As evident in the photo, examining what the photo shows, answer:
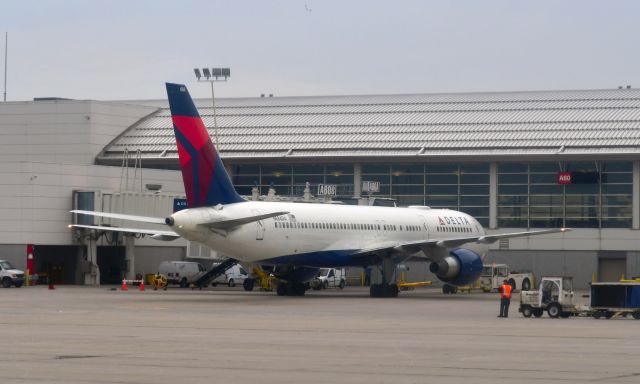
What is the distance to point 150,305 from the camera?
151ft

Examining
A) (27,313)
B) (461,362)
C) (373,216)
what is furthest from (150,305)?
(461,362)

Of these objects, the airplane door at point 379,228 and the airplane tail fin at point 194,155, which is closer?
the airplane tail fin at point 194,155

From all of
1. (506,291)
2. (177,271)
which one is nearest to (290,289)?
(177,271)

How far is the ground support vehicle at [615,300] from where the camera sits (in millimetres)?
40562

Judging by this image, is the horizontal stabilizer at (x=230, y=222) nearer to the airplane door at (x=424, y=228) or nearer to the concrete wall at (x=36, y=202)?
the airplane door at (x=424, y=228)

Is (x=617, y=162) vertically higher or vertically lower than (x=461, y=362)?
higher

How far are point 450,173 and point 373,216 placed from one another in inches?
987

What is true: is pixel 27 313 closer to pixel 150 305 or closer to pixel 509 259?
pixel 150 305

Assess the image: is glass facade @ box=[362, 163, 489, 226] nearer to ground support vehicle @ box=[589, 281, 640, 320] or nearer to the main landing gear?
→ the main landing gear

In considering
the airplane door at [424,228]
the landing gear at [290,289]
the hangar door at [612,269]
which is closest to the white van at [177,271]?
the landing gear at [290,289]

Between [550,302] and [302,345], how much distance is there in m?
15.9

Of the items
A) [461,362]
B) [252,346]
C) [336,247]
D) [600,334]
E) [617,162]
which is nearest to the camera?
[461,362]

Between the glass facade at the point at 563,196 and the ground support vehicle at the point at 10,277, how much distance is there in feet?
108

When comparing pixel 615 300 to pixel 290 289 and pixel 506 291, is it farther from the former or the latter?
pixel 290 289
